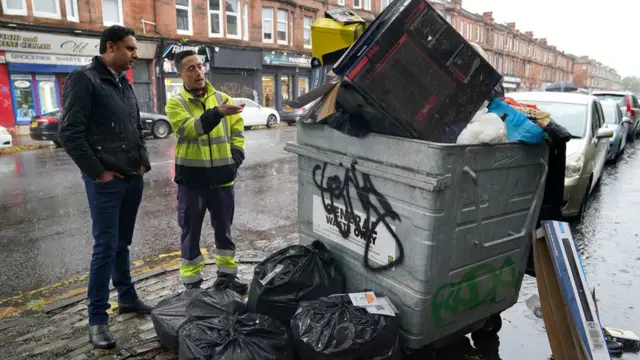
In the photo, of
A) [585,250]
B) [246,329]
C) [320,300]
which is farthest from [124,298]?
[585,250]

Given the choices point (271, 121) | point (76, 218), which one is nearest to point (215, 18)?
point (271, 121)

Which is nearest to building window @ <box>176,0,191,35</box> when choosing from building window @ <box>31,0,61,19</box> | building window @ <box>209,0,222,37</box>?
building window @ <box>209,0,222,37</box>

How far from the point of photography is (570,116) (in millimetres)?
6500

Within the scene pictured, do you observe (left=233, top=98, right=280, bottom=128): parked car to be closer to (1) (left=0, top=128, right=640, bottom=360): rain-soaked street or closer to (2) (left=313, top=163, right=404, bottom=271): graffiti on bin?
(1) (left=0, top=128, right=640, bottom=360): rain-soaked street

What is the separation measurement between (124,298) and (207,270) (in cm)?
94

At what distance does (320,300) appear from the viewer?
98.6 inches

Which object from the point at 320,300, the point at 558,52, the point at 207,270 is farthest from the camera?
the point at 558,52

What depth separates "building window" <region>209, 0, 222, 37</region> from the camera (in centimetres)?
2377

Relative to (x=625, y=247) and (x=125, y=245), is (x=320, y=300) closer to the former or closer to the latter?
(x=125, y=245)

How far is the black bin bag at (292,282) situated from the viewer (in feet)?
8.62

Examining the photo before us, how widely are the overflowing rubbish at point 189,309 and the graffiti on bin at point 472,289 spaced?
3.99ft

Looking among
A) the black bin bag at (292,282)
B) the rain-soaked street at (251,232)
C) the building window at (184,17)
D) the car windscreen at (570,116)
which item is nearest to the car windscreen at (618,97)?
the rain-soaked street at (251,232)

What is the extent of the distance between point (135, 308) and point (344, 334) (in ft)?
6.13

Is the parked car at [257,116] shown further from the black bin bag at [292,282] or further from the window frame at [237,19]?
the black bin bag at [292,282]
